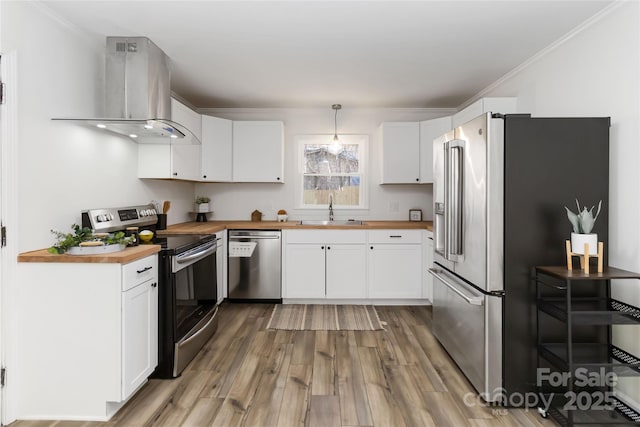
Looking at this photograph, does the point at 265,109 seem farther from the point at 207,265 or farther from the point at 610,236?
the point at 610,236

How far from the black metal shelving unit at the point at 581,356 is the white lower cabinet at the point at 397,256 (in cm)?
195

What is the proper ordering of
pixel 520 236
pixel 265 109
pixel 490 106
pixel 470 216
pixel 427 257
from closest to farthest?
pixel 520 236
pixel 470 216
pixel 490 106
pixel 427 257
pixel 265 109

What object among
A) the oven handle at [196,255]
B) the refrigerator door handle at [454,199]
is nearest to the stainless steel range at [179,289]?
the oven handle at [196,255]

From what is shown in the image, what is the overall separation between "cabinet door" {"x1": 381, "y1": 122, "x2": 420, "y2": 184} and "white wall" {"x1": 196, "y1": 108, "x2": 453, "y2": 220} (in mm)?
312

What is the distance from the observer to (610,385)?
2135 millimetres

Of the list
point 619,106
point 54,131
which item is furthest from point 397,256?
point 54,131

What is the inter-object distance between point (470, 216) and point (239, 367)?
200cm

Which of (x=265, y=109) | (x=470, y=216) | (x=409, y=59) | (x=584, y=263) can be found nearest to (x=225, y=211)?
(x=265, y=109)

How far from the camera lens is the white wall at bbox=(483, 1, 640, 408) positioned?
205 centimetres

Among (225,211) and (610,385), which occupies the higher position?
(225,211)

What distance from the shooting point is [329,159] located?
4.81 m

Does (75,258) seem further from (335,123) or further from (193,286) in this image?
(335,123)

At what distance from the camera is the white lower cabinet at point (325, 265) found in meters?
4.08

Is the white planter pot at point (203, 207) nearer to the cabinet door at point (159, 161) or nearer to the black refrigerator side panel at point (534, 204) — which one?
the cabinet door at point (159, 161)
